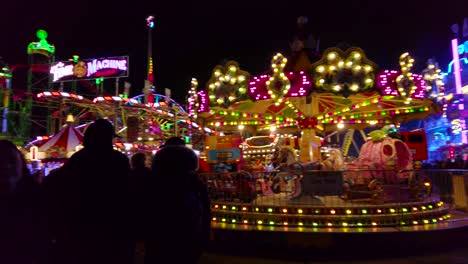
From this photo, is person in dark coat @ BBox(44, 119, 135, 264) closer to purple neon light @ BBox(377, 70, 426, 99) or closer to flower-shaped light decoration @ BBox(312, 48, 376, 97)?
flower-shaped light decoration @ BBox(312, 48, 376, 97)

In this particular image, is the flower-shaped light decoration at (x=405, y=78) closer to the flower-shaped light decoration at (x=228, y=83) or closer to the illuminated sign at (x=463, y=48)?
the flower-shaped light decoration at (x=228, y=83)

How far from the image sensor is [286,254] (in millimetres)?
6258

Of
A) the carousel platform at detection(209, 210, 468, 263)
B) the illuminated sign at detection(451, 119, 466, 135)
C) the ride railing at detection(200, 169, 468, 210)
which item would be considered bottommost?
the carousel platform at detection(209, 210, 468, 263)

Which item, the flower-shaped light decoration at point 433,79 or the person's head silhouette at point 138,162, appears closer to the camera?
the person's head silhouette at point 138,162

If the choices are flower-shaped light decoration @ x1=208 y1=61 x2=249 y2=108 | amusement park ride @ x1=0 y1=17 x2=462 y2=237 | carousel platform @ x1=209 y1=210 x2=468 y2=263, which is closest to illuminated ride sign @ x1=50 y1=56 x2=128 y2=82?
amusement park ride @ x1=0 y1=17 x2=462 y2=237

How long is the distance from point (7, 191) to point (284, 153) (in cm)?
741

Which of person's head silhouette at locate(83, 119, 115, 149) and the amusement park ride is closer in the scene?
person's head silhouette at locate(83, 119, 115, 149)

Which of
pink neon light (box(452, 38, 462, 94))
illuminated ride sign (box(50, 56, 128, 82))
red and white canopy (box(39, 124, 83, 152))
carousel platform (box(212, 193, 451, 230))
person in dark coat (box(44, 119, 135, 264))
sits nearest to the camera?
person in dark coat (box(44, 119, 135, 264))

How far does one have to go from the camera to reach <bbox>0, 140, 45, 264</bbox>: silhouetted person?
2.04 m

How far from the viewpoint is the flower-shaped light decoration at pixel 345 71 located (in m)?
8.04

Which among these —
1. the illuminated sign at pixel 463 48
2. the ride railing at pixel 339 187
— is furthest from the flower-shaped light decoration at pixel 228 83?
the illuminated sign at pixel 463 48

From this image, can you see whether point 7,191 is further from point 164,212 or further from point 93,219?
point 164,212

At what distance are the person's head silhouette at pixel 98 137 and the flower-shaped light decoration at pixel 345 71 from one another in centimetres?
664

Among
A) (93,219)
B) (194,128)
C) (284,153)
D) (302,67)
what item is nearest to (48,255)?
(93,219)
